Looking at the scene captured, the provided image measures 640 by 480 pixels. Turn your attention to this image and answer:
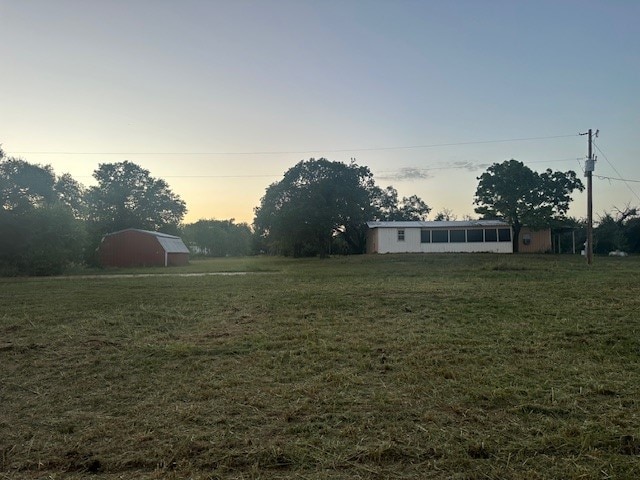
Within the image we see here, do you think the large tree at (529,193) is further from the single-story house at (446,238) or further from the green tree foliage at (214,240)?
the green tree foliage at (214,240)

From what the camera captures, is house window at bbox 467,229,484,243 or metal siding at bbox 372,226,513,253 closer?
metal siding at bbox 372,226,513,253

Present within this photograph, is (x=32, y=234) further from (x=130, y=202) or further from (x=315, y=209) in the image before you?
(x=130, y=202)

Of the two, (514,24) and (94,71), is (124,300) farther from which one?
(514,24)

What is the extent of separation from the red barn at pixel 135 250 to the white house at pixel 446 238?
16.6m

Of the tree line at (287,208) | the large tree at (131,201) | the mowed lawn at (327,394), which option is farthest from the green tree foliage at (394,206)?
the mowed lawn at (327,394)

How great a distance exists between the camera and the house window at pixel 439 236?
31062 mm

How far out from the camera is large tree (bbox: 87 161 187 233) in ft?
153

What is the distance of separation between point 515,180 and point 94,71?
1114 inches

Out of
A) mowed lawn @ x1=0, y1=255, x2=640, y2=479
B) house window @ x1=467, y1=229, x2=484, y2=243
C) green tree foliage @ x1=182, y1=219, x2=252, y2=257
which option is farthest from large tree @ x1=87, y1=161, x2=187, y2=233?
mowed lawn @ x1=0, y1=255, x2=640, y2=479

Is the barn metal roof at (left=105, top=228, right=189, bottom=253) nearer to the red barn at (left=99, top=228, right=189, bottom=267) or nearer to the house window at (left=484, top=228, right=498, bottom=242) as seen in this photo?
the red barn at (left=99, top=228, right=189, bottom=267)

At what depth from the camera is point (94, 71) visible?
45.0ft

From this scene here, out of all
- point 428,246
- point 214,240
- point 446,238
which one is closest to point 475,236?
point 446,238

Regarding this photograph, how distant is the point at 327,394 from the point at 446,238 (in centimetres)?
2912

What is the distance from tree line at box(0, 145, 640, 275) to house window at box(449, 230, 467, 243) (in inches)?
131
